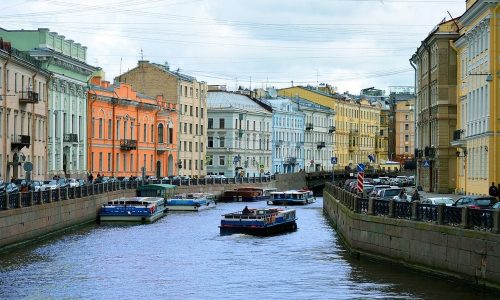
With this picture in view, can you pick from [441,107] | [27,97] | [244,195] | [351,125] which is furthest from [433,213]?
[351,125]

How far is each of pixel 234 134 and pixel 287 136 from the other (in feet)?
58.1

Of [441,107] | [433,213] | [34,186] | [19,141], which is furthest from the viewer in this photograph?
[441,107]

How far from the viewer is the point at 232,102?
135000 millimetres

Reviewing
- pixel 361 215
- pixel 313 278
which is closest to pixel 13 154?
pixel 361 215

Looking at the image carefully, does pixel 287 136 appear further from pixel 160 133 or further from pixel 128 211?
pixel 128 211

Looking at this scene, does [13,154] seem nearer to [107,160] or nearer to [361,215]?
[107,160]

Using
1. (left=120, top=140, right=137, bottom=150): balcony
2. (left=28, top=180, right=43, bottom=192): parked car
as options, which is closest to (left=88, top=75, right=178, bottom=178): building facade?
(left=120, top=140, right=137, bottom=150): balcony

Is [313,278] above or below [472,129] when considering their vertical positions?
below

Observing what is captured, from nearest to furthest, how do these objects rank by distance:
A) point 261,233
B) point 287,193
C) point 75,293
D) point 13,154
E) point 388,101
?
point 75,293 < point 261,233 < point 13,154 < point 287,193 < point 388,101

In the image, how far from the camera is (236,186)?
347 ft

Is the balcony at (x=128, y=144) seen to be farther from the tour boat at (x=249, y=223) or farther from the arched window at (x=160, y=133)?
the tour boat at (x=249, y=223)

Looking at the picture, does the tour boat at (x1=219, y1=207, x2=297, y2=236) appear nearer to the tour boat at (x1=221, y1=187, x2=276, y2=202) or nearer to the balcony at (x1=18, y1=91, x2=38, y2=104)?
the balcony at (x1=18, y1=91, x2=38, y2=104)

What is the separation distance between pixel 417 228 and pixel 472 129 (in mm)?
31520

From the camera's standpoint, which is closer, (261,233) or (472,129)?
(261,233)
